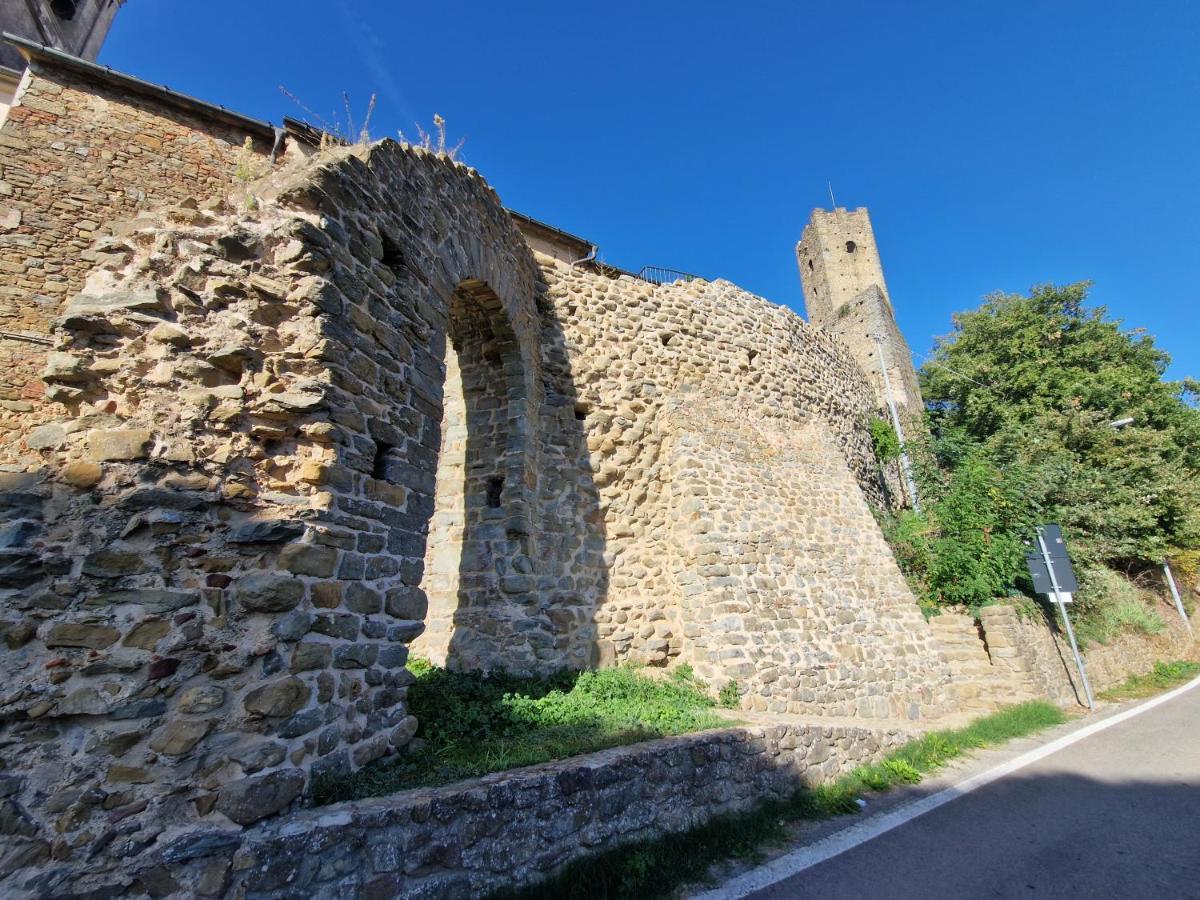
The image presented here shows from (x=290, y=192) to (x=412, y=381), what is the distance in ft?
4.85

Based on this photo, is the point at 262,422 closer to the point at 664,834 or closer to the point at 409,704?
the point at 409,704

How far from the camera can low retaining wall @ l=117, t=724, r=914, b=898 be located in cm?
240

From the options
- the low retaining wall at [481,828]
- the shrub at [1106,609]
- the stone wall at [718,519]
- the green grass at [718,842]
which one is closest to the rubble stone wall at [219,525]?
the low retaining wall at [481,828]

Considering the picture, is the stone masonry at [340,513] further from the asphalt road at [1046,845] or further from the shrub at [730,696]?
the asphalt road at [1046,845]

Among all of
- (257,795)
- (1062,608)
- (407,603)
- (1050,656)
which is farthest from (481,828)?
(1050,656)

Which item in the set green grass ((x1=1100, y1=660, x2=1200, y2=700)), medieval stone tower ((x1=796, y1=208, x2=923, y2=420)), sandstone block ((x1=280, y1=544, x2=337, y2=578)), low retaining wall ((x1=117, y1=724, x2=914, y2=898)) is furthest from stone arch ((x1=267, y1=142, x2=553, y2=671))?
medieval stone tower ((x1=796, y1=208, x2=923, y2=420))

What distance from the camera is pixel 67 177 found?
1013 cm

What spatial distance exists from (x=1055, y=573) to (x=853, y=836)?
25.5 feet

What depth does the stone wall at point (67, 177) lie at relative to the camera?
9.16 m

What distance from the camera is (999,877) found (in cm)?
371

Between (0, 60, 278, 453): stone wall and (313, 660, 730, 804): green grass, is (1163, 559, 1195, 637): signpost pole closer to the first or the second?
(313, 660, 730, 804): green grass

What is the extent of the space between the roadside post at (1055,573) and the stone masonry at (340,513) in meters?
2.64

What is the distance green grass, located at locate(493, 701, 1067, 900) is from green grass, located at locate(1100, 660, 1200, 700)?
7354mm

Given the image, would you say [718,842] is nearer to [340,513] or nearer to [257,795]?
[257,795]
